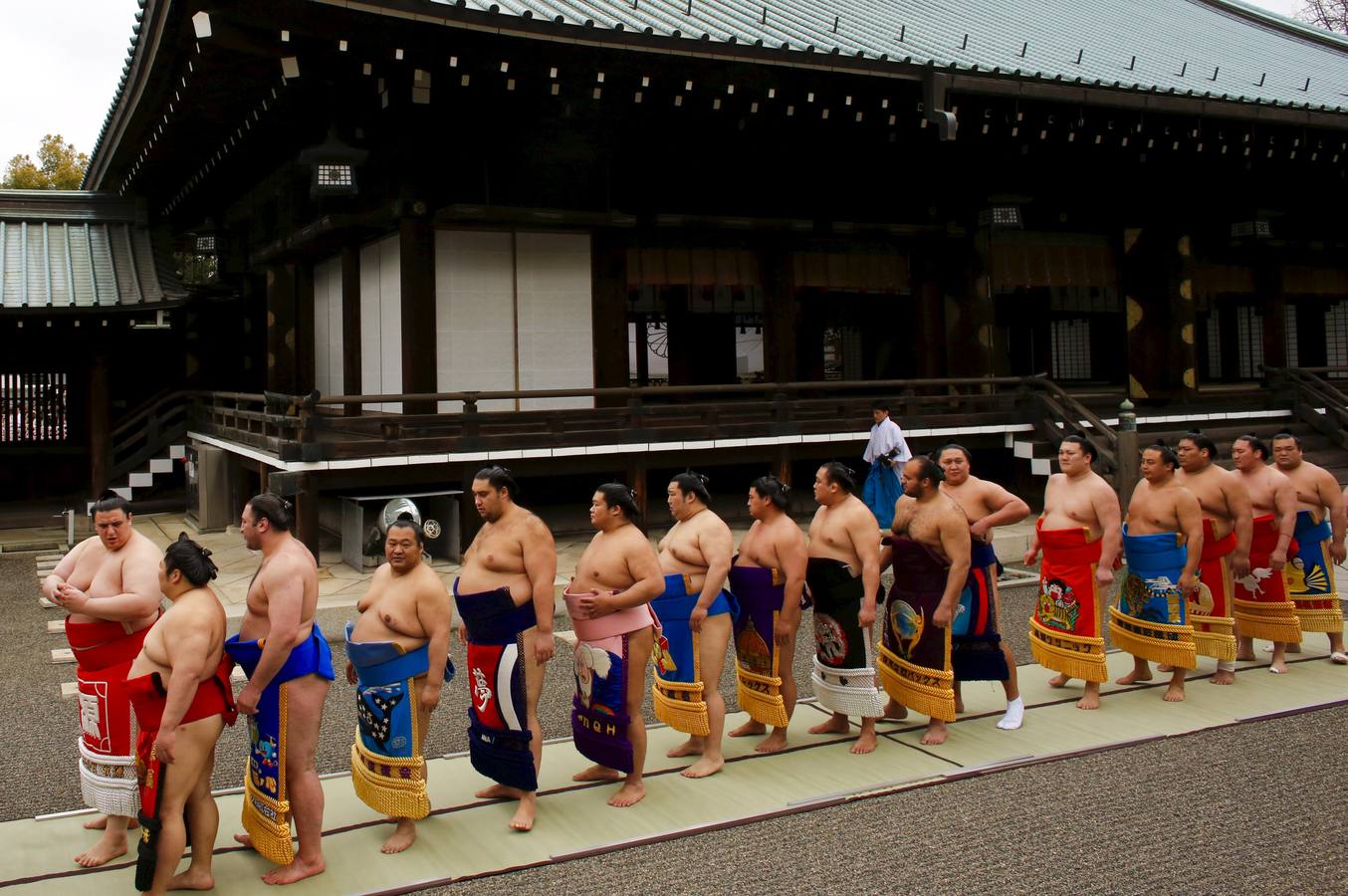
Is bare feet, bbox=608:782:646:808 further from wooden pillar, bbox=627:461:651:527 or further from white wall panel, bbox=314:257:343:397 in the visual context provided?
white wall panel, bbox=314:257:343:397

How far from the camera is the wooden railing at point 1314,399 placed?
14.1m

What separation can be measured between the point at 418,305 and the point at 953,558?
276 inches

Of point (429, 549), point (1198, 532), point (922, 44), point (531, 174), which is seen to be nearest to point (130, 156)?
point (531, 174)

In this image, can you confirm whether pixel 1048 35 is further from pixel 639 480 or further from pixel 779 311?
pixel 639 480

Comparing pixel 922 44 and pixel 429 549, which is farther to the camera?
pixel 922 44

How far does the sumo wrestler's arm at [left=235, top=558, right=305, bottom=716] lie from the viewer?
3.82 meters

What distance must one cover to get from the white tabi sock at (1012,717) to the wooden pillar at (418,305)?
6.84 m

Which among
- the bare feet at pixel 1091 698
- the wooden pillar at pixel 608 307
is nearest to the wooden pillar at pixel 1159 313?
the wooden pillar at pixel 608 307

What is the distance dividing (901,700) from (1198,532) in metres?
1.96

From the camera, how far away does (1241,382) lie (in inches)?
728

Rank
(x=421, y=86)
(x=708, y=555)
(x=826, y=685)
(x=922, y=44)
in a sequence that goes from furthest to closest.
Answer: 1. (x=922, y=44)
2. (x=421, y=86)
3. (x=826, y=685)
4. (x=708, y=555)

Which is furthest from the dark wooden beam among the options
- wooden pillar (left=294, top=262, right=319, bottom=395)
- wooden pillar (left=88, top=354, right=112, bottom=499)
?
wooden pillar (left=88, top=354, right=112, bottom=499)

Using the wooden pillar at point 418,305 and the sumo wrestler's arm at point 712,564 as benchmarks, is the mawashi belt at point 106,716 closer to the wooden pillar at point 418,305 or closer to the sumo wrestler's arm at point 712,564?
the sumo wrestler's arm at point 712,564

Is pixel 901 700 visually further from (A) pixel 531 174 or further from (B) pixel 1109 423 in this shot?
(B) pixel 1109 423
